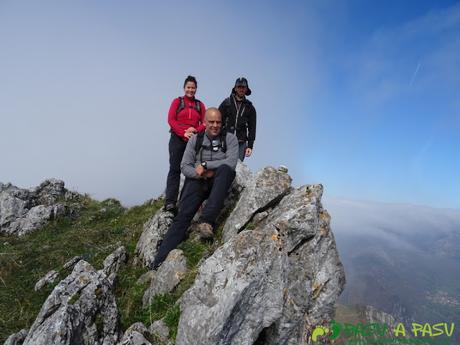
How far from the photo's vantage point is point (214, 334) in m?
5.88

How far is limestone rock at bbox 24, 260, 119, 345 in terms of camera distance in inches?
242

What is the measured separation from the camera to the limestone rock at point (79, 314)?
6.15m

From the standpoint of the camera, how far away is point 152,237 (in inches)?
426

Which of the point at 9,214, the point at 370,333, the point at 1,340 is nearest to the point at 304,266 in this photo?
the point at 370,333

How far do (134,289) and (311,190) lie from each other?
6286mm

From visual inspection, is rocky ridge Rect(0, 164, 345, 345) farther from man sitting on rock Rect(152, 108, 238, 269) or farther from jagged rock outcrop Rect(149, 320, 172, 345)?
man sitting on rock Rect(152, 108, 238, 269)

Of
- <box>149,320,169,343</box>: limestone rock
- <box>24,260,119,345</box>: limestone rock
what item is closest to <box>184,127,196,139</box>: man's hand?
<box>24,260,119,345</box>: limestone rock

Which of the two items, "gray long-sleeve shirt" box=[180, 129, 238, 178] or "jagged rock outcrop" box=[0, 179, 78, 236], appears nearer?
"gray long-sleeve shirt" box=[180, 129, 238, 178]

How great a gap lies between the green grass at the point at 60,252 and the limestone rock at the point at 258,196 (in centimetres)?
349

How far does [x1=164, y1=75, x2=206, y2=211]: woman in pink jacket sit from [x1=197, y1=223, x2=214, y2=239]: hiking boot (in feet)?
9.17

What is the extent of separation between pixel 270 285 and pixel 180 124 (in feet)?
23.0

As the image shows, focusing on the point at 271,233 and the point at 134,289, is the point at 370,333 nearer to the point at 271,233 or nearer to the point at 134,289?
the point at 271,233

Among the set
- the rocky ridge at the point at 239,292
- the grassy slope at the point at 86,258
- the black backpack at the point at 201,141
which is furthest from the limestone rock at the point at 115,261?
the black backpack at the point at 201,141

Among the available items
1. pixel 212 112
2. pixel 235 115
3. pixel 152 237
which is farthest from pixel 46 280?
pixel 235 115
